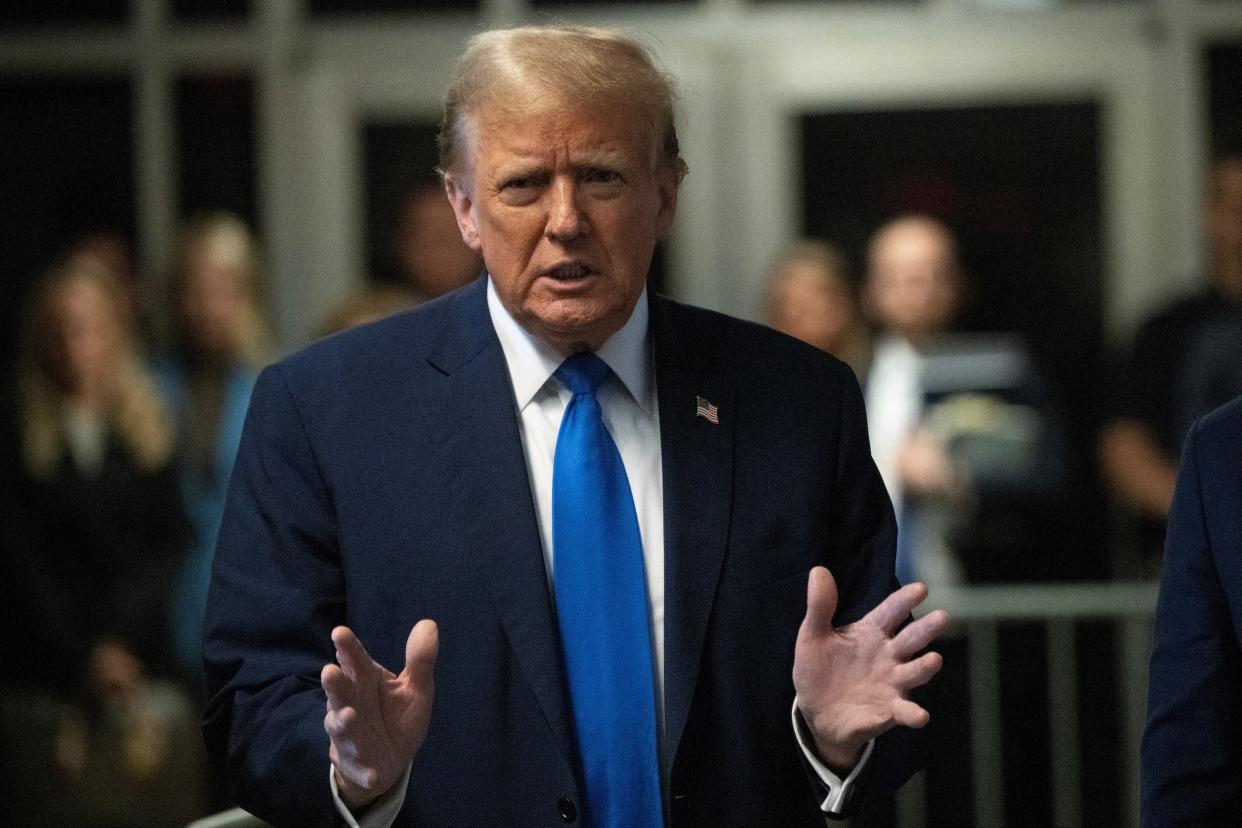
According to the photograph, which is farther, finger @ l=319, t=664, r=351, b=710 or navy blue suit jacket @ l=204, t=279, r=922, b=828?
navy blue suit jacket @ l=204, t=279, r=922, b=828

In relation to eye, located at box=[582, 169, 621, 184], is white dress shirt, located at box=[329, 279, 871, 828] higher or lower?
lower

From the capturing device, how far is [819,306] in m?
6.07

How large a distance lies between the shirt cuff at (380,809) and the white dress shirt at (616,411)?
0.35 meters

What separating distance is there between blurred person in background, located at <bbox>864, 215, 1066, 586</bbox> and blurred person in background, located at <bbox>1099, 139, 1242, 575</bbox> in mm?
236

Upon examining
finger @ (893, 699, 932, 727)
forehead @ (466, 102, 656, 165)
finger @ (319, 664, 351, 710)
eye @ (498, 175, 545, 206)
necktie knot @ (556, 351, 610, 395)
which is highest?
forehead @ (466, 102, 656, 165)

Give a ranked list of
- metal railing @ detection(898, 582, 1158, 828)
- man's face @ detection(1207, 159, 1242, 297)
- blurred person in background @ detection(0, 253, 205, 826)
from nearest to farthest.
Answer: metal railing @ detection(898, 582, 1158, 828), blurred person in background @ detection(0, 253, 205, 826), man's face @ detection(1207, 159, 1242, 297)

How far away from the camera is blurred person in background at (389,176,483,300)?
20.7 feet

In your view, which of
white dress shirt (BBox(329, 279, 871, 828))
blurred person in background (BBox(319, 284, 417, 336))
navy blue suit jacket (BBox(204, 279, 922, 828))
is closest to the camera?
navy blue suit jacket (BBox(204, 279, 922, 828))

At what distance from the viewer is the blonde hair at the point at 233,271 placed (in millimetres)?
6359

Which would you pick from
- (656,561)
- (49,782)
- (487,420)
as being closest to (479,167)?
(487,420)

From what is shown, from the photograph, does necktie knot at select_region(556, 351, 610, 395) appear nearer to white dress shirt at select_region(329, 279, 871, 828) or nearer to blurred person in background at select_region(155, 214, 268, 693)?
white dress shirt at select_region(329, 279, 871, 828)

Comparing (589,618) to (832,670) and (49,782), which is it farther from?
(49,782)

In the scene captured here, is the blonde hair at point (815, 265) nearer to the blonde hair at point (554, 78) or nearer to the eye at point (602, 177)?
the blonde hair at point (554, 78)

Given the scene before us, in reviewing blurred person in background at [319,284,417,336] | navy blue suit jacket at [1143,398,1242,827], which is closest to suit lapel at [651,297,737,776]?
navy blue suit jacket at [1143,398,1242,827]
